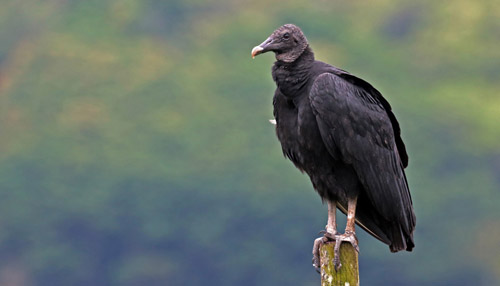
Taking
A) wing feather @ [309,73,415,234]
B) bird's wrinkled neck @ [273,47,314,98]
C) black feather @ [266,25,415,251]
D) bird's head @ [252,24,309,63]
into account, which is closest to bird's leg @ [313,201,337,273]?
black feather @ [266,25,415,251]

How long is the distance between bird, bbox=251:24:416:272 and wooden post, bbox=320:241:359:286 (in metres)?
0.05

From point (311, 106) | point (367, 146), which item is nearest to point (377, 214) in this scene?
point (367, 146)

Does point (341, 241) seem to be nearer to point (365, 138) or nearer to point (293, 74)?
point (365, 138)

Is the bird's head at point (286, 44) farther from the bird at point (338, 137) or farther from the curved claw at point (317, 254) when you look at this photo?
the curved claw at point (317, 254)

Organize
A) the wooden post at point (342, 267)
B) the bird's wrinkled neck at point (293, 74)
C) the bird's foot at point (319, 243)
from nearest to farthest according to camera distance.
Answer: the wooden post at point (342, 267) < the bird's foot at point (319, 243) < the bird's wrinkled neck at point (293, 74)

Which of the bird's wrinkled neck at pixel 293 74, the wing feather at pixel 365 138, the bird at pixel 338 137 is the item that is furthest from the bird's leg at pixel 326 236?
the bird's wrinkled neck at pixel 293 74

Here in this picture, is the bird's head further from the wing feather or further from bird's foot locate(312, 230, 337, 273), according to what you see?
bird's foot locate(312, 230, 337, 273)

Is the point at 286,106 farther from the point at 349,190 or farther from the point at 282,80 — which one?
the point at 349,190

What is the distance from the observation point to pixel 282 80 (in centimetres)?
387

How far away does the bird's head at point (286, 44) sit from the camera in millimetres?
3883

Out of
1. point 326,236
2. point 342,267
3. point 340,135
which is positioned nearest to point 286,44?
point 340,135

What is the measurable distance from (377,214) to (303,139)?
27.6 inches

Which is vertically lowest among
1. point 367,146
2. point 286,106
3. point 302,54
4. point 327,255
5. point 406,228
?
point 327,255

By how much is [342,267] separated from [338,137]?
702 millimetres
